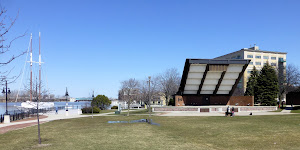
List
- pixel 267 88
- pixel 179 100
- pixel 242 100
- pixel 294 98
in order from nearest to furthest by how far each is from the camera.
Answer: pixel 179 100
pixel 242 100
pixel 267 88
pixel 294 98

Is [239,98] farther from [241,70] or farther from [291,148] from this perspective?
[291,148]

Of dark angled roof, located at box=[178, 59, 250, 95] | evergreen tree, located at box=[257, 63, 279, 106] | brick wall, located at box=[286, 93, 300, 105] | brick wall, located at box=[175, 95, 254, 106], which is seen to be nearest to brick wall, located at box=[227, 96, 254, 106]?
brick wall, located at box=[175, 95, 254, 106]

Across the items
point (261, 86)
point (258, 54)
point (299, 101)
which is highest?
point (258, 54)

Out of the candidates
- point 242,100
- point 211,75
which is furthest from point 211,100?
point 211,75

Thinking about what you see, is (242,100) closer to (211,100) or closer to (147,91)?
(211,100)

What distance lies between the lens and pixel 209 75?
46.4 metres

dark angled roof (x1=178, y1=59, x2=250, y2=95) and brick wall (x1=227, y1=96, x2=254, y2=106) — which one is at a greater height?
dark angled roof (x1=178, y1=59, x2=250, y2=95)

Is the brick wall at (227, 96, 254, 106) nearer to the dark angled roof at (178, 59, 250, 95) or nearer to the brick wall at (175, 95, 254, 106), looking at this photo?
the brick wall at (175, 95, 254, 106)

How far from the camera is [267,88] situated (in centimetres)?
6062

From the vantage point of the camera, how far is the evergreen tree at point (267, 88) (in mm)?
60406

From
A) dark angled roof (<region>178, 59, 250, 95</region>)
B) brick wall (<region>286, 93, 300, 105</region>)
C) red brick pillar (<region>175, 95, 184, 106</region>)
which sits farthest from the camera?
brick wall (<region>286, 93, 300, 105</region>)

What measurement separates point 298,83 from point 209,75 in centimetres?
4431

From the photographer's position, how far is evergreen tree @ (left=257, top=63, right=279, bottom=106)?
6041cm

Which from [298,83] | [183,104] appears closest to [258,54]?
[298,83]
